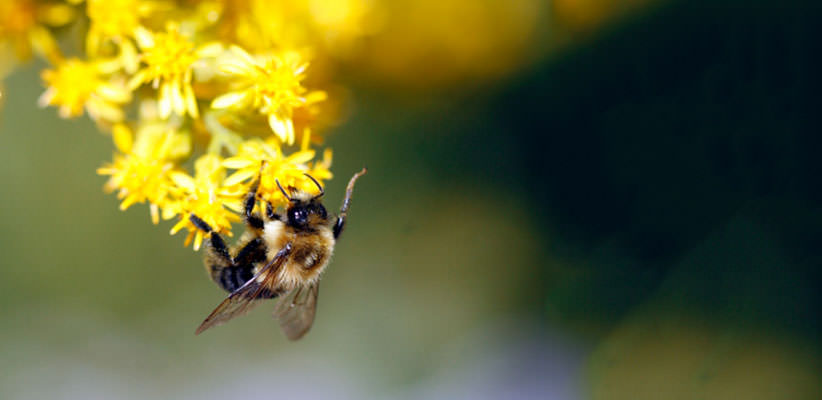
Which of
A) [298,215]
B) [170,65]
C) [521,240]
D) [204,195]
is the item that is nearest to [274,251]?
[298,215]

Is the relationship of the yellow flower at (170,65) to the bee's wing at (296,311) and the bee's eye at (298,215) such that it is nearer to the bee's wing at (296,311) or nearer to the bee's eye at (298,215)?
the bee's eye at (298,215)

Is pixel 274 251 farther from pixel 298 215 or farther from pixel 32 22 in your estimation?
pixel 32 22

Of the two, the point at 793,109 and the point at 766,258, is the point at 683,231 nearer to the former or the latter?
the point at 766,258

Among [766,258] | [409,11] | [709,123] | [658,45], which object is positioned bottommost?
[766,258]

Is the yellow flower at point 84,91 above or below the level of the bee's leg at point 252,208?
above

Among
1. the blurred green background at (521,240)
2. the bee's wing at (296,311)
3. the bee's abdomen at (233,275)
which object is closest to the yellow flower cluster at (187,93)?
the bee's abdomen at (233,275)

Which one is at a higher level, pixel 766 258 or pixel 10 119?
pixel 10 119

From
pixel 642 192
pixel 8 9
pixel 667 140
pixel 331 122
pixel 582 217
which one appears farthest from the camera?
pixel 582 217

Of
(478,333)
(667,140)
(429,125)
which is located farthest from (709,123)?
(478,333)
